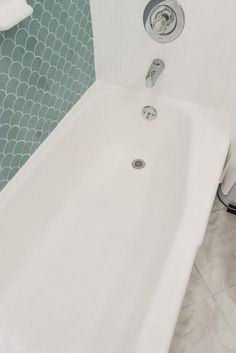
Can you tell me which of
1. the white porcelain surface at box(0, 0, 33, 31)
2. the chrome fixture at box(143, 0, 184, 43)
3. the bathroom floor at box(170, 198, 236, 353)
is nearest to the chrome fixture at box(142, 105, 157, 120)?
the chrome fixture at box(143, 0, 184, 43)

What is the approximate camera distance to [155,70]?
132 centimetres

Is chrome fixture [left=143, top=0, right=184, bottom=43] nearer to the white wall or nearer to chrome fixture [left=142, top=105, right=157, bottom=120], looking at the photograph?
the white wall

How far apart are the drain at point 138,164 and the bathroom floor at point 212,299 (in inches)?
17.6

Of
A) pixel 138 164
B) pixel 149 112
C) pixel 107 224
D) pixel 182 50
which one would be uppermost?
pixel 182 50

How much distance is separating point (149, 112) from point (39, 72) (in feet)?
1.90

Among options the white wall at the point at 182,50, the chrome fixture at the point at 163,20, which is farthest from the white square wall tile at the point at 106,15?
the chrome fixture at the point at 163,20

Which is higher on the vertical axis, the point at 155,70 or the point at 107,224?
the point at 155,70

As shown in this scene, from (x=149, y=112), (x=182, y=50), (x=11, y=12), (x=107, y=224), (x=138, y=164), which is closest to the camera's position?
(x=11, y=12)

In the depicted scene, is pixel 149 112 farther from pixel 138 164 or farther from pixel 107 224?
pixel 107 224

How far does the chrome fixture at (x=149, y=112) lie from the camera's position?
Result: 1.49 metres

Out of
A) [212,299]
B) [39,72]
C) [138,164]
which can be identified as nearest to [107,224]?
[138,164]

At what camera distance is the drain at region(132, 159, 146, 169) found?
162cm

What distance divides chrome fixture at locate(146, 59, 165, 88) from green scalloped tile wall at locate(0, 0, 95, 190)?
1.03ft

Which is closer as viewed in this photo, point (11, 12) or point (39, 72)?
point (11, 12)
